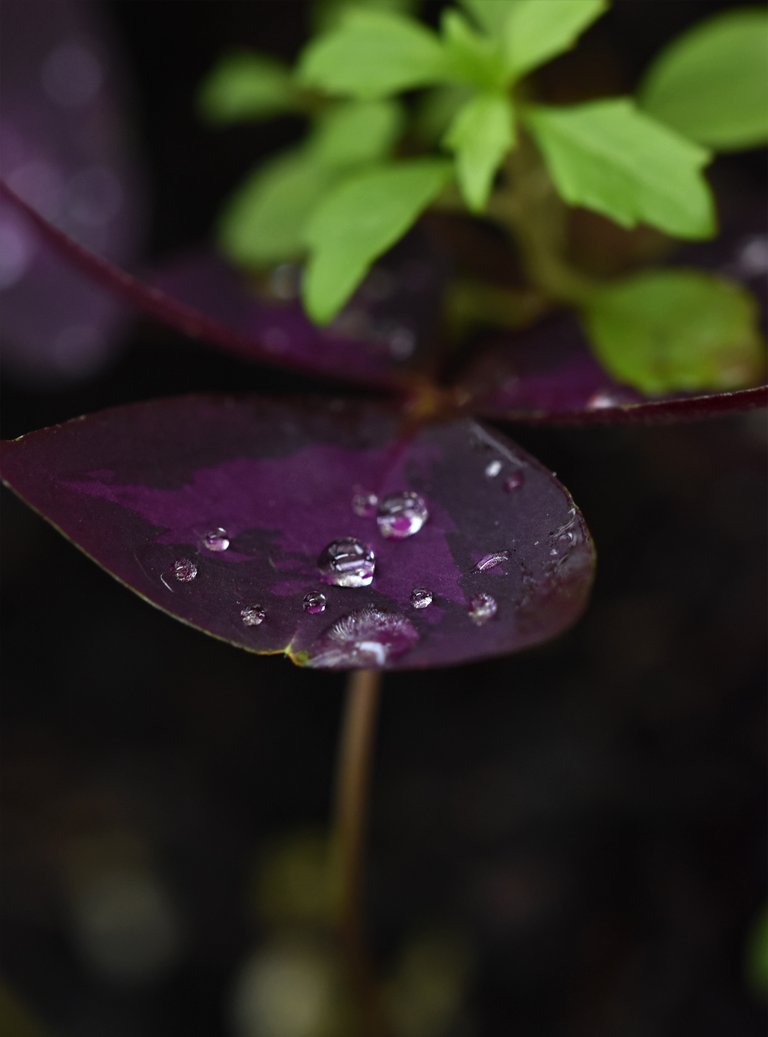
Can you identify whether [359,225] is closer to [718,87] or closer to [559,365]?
[559,365]

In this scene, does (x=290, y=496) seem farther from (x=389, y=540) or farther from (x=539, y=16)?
(x=539, y=16)

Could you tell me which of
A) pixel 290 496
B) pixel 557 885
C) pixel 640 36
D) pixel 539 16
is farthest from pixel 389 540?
pixel 640 36

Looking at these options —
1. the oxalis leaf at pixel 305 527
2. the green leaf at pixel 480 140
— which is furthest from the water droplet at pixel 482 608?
the green leaf at pixel 480 140

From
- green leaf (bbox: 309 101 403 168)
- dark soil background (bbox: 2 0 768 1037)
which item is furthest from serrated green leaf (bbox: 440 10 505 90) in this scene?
dark soil background (bbox: 2 0 768 1037)

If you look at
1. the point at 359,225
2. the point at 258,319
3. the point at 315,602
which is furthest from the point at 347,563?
the point at 258,319

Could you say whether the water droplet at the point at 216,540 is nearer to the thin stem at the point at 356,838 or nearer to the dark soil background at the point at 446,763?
the thin stem at the point at 356,838
